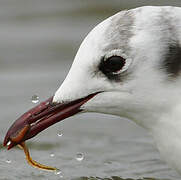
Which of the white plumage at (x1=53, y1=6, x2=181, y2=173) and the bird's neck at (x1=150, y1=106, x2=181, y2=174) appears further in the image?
the bird's neck at (x1=150, y1=106, x2=181, y2=174)

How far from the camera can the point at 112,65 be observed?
6.64 meters

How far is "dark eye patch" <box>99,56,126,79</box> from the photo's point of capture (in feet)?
21.6

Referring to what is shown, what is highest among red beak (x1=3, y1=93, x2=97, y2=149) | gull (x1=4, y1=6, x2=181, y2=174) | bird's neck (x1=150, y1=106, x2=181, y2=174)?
gull (x1=4, y1=6, x2=181, y2=174)

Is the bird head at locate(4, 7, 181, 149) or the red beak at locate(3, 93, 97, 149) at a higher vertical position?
the bird head at locate(4, 7, 181, 149)

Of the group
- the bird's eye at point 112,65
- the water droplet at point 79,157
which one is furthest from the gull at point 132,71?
the water droplet at point 79,157

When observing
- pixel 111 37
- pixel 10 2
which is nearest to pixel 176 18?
pixel 111 37

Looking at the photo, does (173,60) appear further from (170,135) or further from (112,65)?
(170,135)

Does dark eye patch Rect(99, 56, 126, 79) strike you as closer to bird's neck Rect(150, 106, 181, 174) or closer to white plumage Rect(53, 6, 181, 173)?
white plumage Rect(53, 6, 181, 173)

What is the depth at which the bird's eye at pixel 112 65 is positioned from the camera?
659cm

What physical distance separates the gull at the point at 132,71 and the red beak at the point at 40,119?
11 mm

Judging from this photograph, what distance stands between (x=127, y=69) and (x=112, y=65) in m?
0.11

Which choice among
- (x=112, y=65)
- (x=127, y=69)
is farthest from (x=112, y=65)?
(x=127, y=69)

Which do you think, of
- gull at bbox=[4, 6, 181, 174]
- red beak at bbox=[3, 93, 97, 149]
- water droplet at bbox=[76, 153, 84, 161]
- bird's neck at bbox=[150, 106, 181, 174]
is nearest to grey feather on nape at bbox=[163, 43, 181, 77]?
gull at bbox=[4, 6, 181, 174]

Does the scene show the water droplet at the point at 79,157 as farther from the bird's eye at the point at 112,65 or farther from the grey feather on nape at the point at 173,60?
the grey feather on nape at the point at 173,60
